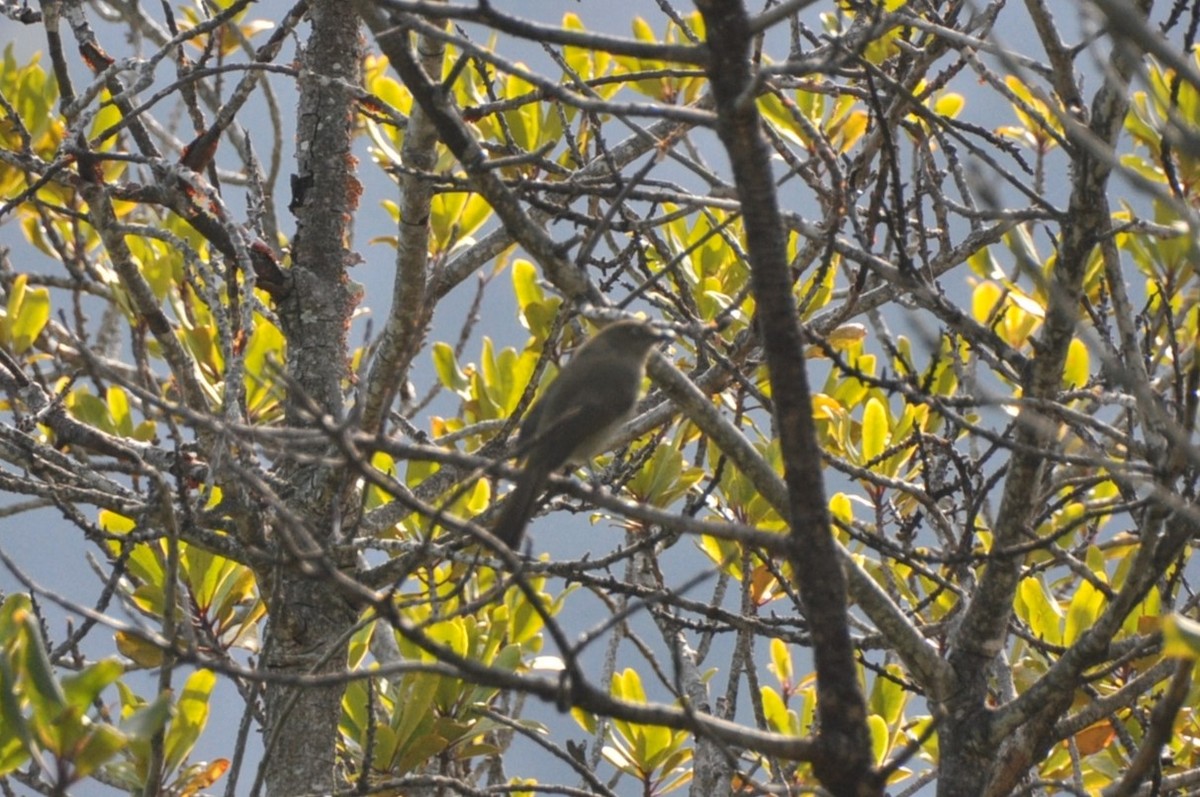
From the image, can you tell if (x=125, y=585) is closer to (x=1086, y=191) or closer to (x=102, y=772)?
(x=102, y=772)

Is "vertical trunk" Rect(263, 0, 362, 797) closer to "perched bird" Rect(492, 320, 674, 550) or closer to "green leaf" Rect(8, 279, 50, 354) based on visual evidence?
"perched bird" Rect(492, 320, 674, 550)

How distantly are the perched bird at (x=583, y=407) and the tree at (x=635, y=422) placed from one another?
0.41ft

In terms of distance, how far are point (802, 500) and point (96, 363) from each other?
1294 millimetres

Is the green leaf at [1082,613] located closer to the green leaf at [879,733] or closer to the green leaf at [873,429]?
the green leaf at [879,733]

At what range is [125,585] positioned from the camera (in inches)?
196

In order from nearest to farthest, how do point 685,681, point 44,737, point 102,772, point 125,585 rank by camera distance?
point 44,737
point 102,772
point 685,681
point 125,585

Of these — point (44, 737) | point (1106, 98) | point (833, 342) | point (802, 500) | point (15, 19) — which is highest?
point (15, 19)

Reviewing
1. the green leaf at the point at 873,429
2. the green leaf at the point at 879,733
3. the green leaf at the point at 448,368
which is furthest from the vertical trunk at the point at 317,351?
the green leaf at the point at 873,429

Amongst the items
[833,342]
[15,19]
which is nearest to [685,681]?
[833,342]

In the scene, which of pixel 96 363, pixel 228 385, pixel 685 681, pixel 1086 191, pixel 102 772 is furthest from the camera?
pixel 685 681

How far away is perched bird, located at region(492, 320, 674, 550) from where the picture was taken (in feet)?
11.3

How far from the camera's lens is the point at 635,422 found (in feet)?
12.9

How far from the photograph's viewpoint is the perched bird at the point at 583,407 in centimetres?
345

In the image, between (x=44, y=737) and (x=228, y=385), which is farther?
(x=228, y=385)
